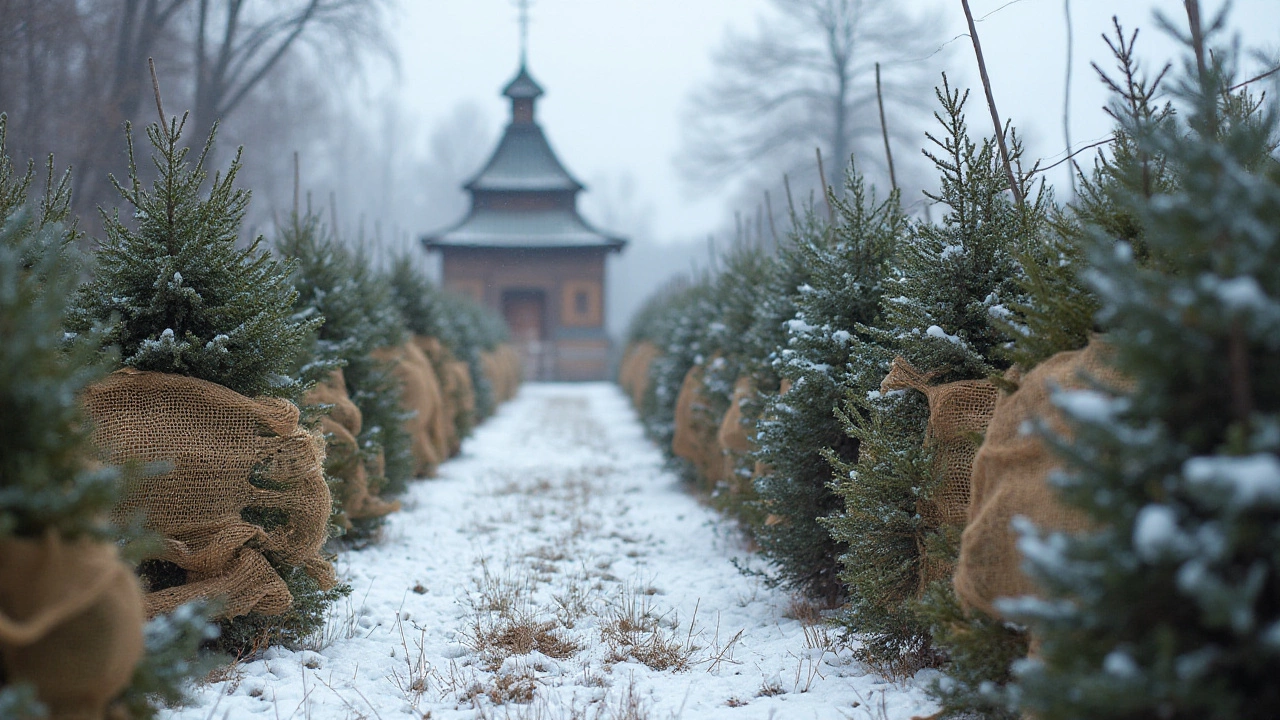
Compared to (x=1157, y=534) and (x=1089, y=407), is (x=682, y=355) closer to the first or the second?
(x=1089, y=407)

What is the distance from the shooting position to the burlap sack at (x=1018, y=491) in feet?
8.64

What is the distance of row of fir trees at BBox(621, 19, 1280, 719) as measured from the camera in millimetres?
1812

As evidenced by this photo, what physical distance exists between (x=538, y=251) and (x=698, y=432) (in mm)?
22438

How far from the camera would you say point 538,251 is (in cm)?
3034

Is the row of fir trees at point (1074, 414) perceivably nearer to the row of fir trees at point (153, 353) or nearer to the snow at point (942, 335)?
the snow at point (942, 335)

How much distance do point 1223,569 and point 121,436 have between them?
12.3 feet

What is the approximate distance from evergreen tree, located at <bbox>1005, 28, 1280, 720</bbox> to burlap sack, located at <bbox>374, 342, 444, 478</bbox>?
→ 255 inches

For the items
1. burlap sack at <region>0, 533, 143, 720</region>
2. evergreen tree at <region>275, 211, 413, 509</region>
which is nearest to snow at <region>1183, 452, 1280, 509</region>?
burlap sack at <region>0, 533, 143, 720</region>

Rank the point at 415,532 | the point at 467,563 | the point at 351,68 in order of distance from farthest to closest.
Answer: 1. the point at 351,68
2. the point at 415,532
3. the point at 467,563

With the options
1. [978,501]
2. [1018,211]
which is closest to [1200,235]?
[978,501]

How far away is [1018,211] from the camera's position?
3.85 meters

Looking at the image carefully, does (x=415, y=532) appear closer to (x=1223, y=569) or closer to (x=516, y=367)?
(x=1223, y=569)

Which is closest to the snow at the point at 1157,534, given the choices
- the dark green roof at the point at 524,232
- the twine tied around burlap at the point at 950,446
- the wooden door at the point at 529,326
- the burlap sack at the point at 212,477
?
the twine tied around burlap at the point at 950,446

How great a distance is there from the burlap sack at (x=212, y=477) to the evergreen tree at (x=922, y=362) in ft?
8.39
